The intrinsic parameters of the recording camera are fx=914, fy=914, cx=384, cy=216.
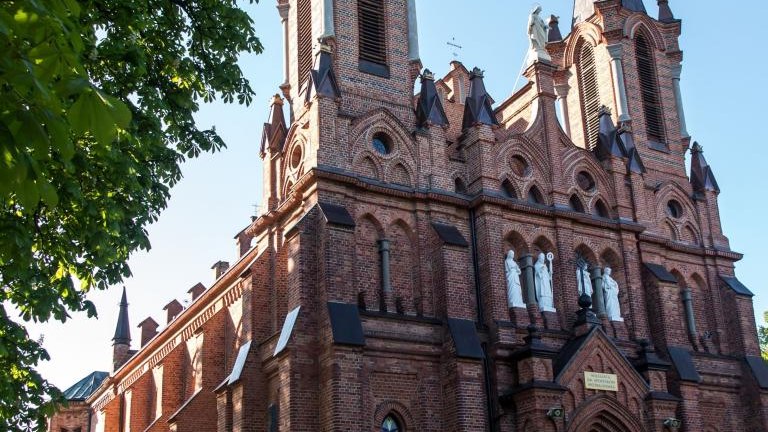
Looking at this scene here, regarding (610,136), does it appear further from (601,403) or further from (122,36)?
(122,36)

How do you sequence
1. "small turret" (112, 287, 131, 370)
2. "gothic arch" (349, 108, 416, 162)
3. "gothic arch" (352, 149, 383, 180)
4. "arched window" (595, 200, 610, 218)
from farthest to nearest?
"small turret" (112, 287, 131, 370) < "arched window" (595, 200, 610, 218) < "gothic arch" (349, 108, 416, 162) < "gothic arch" (352, 149, 383, 180)

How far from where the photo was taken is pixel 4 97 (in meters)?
5.55

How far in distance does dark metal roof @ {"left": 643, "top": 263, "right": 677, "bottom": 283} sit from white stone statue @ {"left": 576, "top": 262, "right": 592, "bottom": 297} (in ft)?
→ 7.10

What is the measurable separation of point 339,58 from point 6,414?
1513 cm

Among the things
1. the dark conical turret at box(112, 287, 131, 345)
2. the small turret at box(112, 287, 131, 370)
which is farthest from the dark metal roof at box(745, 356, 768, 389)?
the dark conical turret at box(112, 287, 131, 345)

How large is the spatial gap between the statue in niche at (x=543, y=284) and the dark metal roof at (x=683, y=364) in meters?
4.21

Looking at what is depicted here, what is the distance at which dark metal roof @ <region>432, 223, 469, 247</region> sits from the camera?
24.1m

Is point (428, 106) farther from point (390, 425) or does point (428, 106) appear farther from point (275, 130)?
point (390, 425)

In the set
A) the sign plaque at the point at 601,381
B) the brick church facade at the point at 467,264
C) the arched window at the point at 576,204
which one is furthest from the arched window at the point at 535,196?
the sign plaque at the point at 601,381

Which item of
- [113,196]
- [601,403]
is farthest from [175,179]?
[601,403]

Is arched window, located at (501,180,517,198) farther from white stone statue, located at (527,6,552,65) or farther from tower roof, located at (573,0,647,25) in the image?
tower roof, located at (573,0,647,25)

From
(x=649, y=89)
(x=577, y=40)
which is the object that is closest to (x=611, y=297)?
(x=649, y=89)

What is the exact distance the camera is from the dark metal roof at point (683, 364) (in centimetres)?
2645

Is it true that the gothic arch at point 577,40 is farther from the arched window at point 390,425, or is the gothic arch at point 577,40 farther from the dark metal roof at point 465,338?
the arched window at point 390,425
